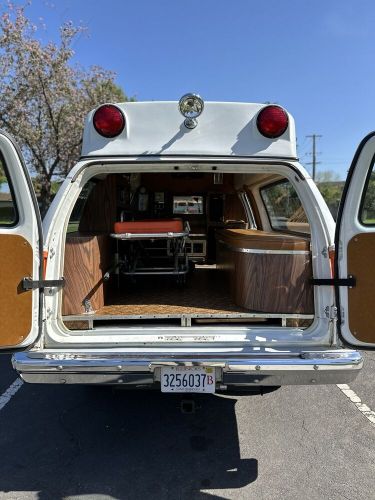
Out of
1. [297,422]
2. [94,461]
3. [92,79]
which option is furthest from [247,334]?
[92,79]

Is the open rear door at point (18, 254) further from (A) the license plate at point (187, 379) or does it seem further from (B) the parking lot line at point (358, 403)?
(B) the parking lot line at point (358, 403)

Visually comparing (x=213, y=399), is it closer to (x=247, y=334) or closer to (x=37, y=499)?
(x=247, y=334)

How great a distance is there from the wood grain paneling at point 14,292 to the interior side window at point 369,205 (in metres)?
2.08

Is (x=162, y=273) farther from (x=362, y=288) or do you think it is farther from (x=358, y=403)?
(x=358, y=403)

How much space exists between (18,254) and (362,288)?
2093 mm

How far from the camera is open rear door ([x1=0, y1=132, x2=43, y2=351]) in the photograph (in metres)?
2.46

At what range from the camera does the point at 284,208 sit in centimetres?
Answer: 467

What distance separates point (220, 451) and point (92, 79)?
18.4 meters

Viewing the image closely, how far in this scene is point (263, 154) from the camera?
3061 millimetres

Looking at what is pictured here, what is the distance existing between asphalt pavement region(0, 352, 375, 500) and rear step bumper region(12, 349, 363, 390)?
0.68 m

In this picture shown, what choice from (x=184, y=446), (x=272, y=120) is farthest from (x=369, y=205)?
(x=184, y=446)

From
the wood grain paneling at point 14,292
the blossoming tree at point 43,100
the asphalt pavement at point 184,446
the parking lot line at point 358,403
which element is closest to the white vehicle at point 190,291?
the wood grain paneling at point 14,292

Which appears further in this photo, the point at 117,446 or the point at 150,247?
the point at 150,247

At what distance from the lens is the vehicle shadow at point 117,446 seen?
2.66m
